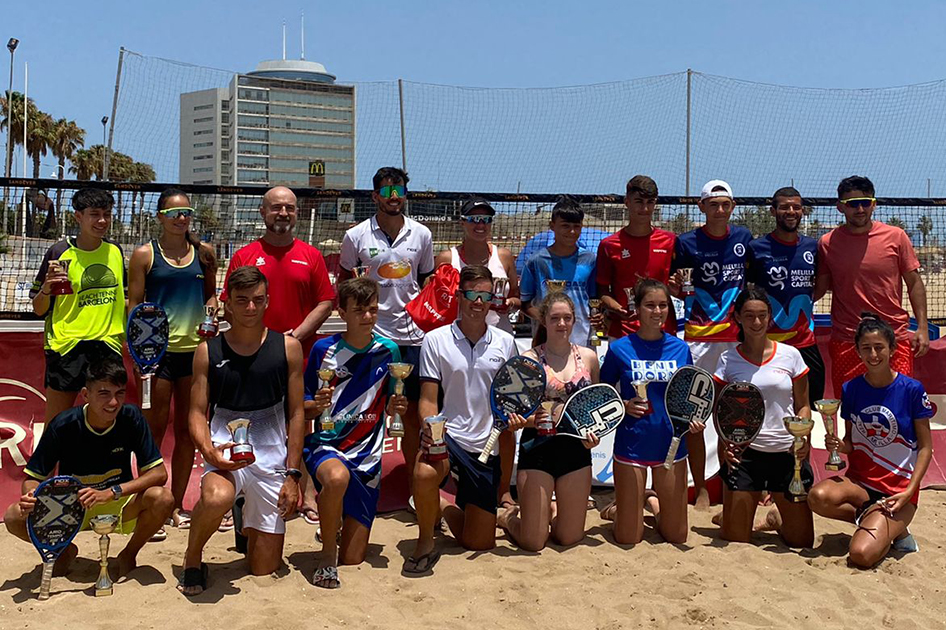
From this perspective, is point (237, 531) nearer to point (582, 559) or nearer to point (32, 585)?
point (32, 585)

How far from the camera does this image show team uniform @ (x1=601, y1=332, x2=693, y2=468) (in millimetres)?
5887

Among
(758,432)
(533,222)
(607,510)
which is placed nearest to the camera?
(758,432)

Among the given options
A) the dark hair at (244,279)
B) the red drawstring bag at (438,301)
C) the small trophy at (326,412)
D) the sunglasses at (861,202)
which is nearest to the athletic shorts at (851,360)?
the sunglasses at (861,202)

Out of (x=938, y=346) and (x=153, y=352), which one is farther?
(x=938, y=346)

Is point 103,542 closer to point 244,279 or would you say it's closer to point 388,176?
point 244,279

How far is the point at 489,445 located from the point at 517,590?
0.84 metres

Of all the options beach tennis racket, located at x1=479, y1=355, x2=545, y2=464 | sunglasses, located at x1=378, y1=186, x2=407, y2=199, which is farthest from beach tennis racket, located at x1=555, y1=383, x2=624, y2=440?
sunglasses, located at x1=378, y1=186, x2=407, y2=199

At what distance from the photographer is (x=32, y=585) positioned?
4996 millimetres

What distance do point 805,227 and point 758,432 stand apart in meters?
3.94

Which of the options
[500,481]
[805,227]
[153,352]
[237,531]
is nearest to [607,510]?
[500,481]

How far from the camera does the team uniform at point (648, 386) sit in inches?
232

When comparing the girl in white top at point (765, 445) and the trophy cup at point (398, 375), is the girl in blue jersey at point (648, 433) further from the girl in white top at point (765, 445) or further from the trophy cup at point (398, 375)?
the trophy cup at point (398, 375)

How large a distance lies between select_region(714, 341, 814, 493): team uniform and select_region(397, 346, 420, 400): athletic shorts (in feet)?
6.46

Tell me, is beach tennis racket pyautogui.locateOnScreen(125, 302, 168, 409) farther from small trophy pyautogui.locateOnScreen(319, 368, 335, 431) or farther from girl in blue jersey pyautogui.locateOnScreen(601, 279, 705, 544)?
girl in blue jersey pyautogui.locateOnScreen(601, 279, 705, 544)
